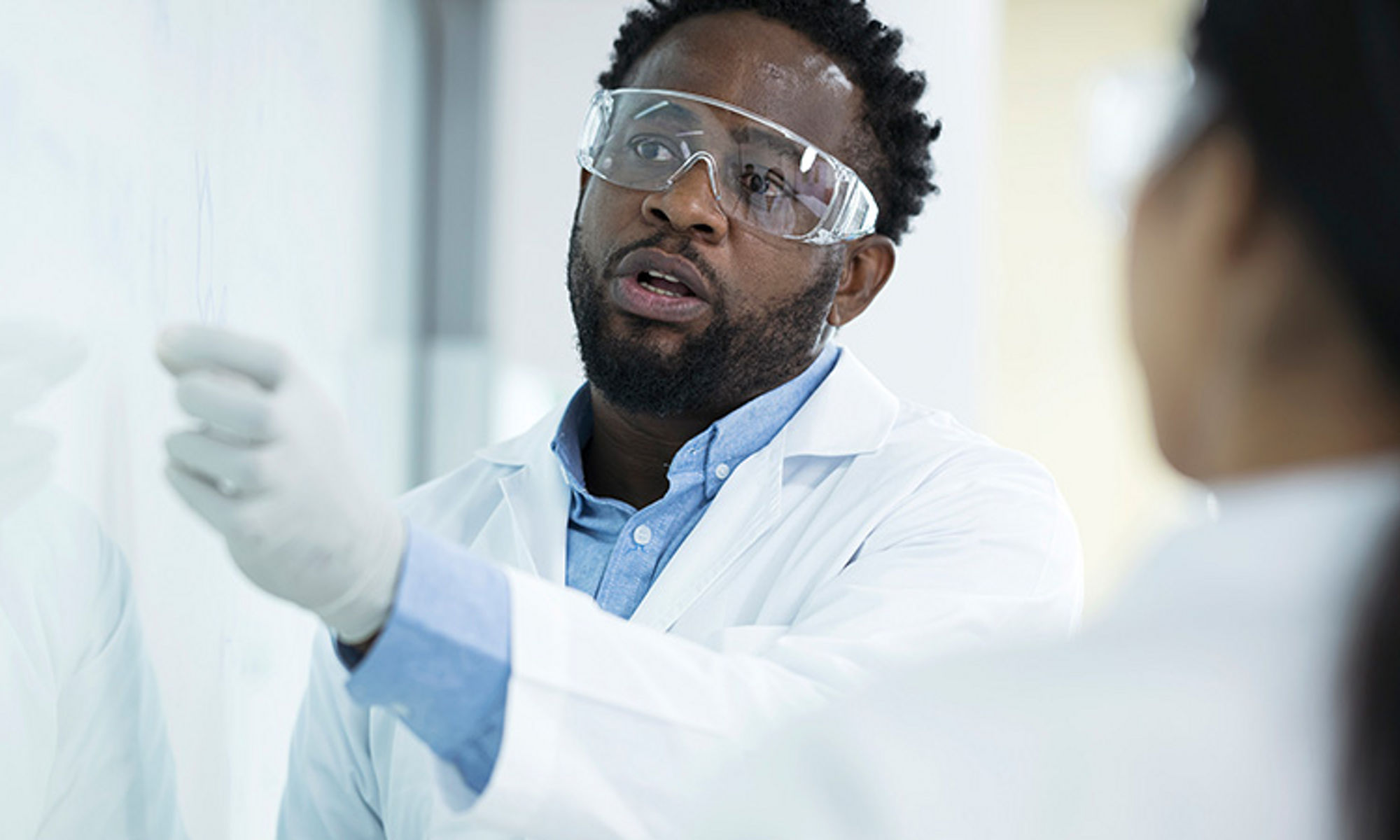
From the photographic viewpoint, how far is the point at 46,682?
27.5 inches

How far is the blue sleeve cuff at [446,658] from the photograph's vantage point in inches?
25.5

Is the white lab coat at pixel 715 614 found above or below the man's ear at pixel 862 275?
below

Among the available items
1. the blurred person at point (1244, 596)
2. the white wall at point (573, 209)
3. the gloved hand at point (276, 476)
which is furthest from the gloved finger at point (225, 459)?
the white wall at point (573, 209)

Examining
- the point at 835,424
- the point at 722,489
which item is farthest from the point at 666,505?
the point at 835,424

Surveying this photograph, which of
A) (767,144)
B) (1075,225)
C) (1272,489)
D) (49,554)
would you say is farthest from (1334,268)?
(1075,225)

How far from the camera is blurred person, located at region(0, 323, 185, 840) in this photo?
64 cm

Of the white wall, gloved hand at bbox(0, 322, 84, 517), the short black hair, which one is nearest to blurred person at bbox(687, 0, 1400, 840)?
gloved hand at bbox(0, 322, 84, 517)

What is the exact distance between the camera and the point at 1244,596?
41cm

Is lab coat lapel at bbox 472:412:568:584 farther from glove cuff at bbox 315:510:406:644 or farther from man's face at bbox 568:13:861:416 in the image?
glove cuff at bbox 315:510:406:644

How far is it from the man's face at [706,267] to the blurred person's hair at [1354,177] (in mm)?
813

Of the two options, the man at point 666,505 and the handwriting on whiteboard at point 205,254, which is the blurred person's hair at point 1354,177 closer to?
the man at point 666,505

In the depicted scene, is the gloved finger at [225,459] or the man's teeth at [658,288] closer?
the gloved finger at [225,459]

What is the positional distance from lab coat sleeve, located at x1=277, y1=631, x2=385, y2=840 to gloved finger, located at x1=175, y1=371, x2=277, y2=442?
566 millimetres

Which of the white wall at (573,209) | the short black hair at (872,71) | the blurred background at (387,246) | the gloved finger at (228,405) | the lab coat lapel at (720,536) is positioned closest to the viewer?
the gloved finger at (228,405)
